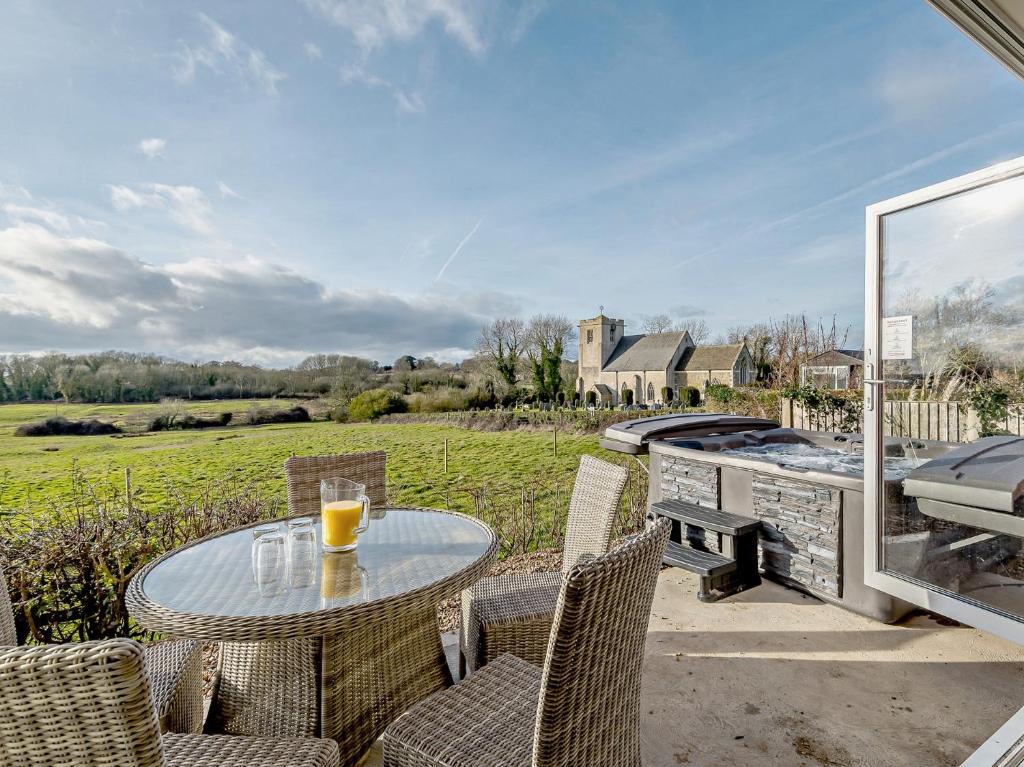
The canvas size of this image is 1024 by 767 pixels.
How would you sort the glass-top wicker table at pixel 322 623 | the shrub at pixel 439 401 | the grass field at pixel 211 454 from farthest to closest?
1. the shrub at pixel 439 401
2. the grass field at pixel 211 454
3. the glass-top wicker table at pixel 322 623

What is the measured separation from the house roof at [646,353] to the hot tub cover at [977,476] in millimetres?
20565

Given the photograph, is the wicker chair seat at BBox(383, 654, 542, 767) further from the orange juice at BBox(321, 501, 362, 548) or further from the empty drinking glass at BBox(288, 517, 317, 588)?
the orange juice at BBox(321, 501, 362, 548)

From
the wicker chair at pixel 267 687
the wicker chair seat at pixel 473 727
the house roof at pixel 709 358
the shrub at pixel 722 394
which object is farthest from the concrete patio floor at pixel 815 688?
the house roof at pixel 709 358

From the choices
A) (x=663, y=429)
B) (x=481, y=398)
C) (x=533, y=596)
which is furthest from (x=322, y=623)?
(x=481, y=398)

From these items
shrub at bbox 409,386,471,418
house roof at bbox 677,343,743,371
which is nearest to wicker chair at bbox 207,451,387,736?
shrub at bbox 409,386,471,418

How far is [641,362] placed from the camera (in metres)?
23.7

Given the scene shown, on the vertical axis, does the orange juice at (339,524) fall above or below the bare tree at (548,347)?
below

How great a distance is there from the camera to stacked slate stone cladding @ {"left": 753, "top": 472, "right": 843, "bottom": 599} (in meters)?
2.94

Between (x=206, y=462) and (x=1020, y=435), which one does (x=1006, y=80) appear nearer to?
(x=1020, y=435)

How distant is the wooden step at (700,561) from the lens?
3.10m

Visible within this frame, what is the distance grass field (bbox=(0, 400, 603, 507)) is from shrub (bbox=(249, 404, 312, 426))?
0.06m

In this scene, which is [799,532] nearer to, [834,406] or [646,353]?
[834,406]

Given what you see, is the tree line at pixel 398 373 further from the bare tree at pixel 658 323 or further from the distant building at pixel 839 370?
the bare tree at pixel 658 323

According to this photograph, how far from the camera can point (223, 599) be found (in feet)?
4.91
